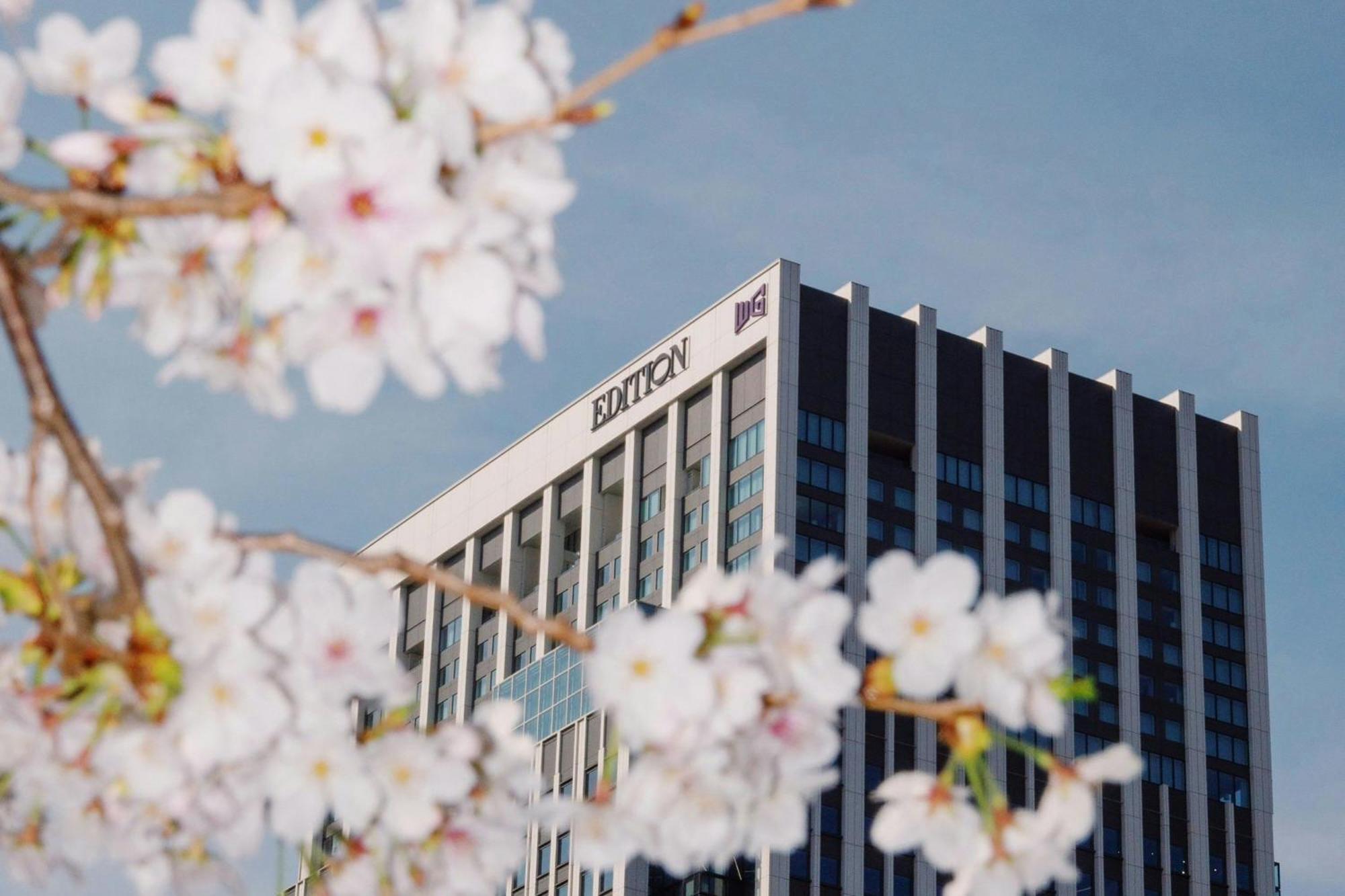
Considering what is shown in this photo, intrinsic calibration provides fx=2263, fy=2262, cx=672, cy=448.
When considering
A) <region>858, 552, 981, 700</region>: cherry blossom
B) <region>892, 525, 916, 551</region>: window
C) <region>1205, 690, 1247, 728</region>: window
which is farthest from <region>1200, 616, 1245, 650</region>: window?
<region>858, 552, 981, 700</region>: cherry blossom

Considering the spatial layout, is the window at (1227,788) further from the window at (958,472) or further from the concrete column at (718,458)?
the concrete column at (718,458)

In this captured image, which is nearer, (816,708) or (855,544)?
(816,708)

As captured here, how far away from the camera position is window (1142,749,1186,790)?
91500 millimetres

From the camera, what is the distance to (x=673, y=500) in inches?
3570

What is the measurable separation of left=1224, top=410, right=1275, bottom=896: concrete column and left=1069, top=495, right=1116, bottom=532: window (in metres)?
7.73

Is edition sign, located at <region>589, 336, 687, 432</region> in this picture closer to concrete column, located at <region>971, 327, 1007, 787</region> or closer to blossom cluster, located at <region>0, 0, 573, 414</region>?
concrete column, located at <region>971, 327, 1007, 787</region>

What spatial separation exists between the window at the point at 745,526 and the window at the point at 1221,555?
23.2m

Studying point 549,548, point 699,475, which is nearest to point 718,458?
point 699,475

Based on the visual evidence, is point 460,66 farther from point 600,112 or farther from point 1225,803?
point 1225,803

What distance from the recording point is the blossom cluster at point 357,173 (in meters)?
3.77

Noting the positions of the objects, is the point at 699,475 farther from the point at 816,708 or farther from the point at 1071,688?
the point at 1071,688

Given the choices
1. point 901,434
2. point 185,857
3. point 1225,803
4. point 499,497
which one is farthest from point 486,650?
point 185,857

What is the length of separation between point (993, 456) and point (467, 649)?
2459 cm

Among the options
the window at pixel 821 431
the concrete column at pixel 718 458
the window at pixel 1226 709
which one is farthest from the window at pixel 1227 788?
the concrete column at pixel 718 458
